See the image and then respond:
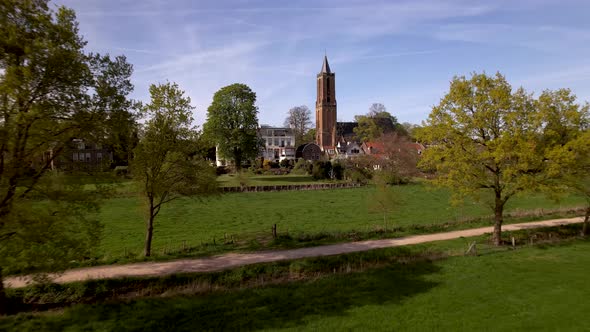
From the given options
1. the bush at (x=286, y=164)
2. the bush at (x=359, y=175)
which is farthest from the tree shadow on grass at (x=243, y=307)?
the bush at (x=286, y=164)

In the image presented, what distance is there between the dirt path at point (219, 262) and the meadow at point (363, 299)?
87 centimetres

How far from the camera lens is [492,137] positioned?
20.5 m

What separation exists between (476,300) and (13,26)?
17700 mm

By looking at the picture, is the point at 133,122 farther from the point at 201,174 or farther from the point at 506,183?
the point at 506,183

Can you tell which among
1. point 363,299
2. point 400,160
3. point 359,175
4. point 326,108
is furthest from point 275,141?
point 363,299

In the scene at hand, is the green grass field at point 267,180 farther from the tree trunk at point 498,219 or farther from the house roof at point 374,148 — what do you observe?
the tree trunk at point 498,219

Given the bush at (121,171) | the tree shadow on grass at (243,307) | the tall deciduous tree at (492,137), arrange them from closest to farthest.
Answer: the tree shadow on grass at (243,307)
the bush at (121,171)
the tall deciduous tree at (492,137)

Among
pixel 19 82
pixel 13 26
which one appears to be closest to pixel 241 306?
pixel 19 82

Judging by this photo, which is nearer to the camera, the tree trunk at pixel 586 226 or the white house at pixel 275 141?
the tree trunk at pixel 586 226

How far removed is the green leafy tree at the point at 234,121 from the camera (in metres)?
60.3

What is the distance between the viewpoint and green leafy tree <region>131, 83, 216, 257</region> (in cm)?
1877

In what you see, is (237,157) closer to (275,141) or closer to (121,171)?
(275,141)

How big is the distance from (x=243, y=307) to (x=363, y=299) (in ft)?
15.1

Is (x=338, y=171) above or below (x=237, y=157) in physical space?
below
